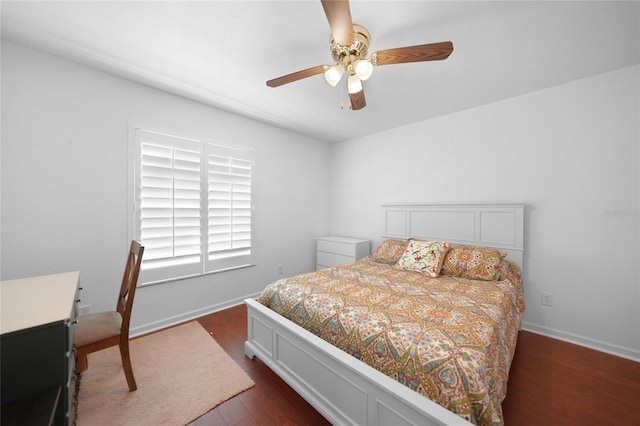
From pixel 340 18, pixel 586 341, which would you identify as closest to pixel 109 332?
pixel 340 18

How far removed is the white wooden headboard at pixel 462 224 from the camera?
2.57 meters

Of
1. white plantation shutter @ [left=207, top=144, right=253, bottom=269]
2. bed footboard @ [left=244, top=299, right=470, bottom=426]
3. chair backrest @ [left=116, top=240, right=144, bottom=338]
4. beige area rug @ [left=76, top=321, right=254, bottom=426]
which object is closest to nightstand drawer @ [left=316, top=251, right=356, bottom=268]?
white plantation shutter @ [left=207, top=144, right=253, bottom=269]

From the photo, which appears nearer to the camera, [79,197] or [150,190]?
[79,197]

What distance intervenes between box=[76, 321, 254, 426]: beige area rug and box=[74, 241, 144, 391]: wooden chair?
120 millimetres

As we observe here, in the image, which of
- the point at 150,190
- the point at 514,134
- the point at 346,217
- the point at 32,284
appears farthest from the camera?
the point at 346,217

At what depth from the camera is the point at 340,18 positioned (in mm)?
1150

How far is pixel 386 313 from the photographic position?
153 cm

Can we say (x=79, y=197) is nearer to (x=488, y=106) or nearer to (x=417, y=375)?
(x=417, y=375)

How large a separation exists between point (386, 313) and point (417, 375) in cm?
40

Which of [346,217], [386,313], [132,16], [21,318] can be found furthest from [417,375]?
[346,217]

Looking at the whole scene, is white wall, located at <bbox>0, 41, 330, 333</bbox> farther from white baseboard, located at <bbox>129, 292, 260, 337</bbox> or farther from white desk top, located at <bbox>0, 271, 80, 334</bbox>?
white desk top, located at <bbox>0, 271, 80, 334</bbox>

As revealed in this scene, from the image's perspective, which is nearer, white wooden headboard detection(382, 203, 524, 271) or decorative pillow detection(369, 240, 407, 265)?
white wooden headboard detection(382, 203, 524, 271)

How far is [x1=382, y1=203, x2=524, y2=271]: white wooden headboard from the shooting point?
2572mm

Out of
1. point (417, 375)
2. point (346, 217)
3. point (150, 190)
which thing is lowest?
point (417, 375)
